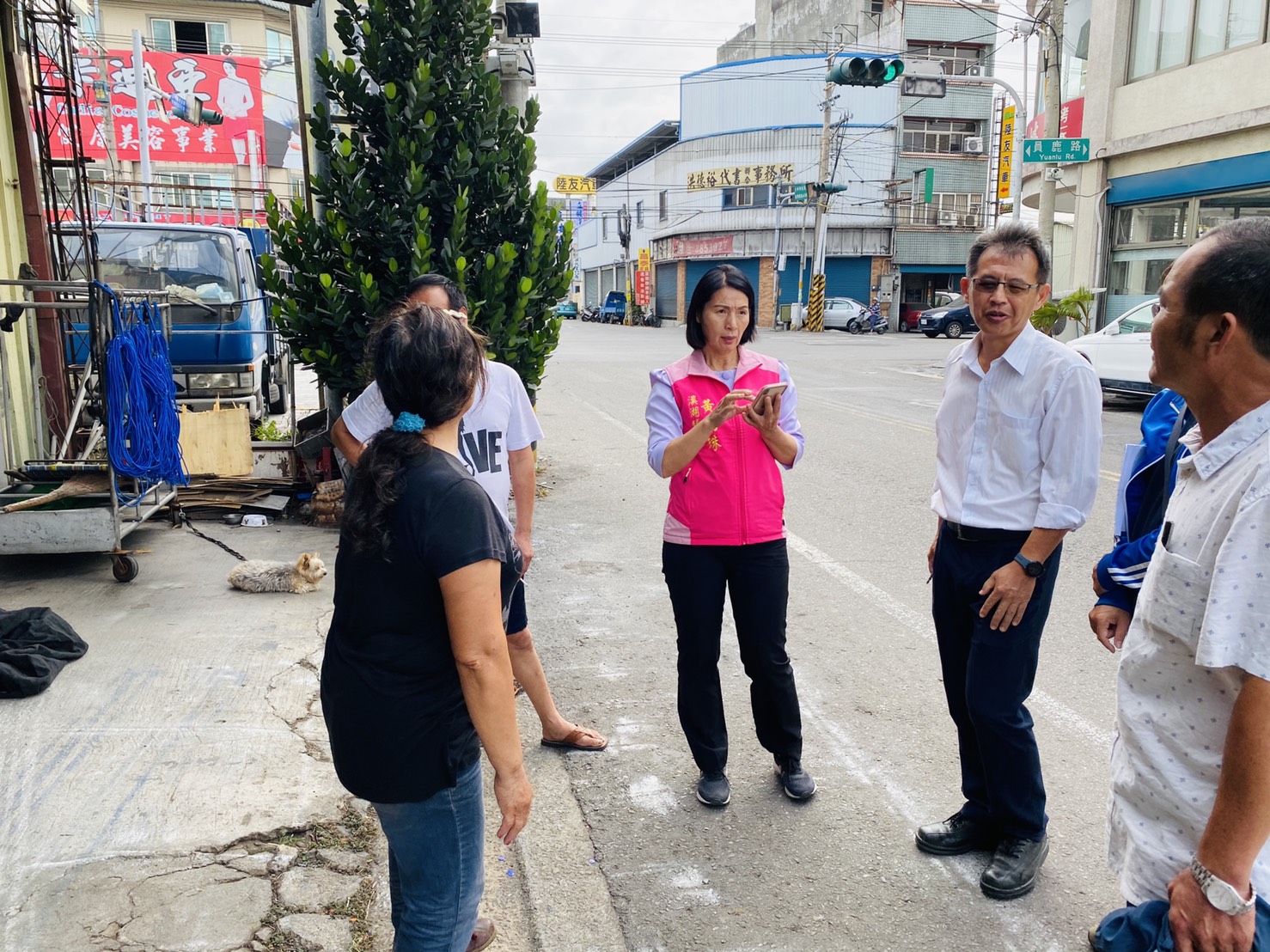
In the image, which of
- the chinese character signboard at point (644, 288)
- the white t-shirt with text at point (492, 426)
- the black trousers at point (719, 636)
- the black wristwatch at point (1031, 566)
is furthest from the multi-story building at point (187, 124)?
the chinese character signboard at point (644, 288)

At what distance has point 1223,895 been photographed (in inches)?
57.2

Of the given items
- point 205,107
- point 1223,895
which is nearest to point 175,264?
point 1223,895

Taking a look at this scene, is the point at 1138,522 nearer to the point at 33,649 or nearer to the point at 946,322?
the point at 33,649

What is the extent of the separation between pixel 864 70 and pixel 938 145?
117ft

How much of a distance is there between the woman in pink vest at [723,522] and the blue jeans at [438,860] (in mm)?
1360

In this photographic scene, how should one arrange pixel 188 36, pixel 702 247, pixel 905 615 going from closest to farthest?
pixel 905 615 < pixel 188 36 < pixel 702 247

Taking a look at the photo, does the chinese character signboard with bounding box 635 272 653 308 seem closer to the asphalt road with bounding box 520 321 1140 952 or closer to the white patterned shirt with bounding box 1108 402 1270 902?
the asphalt road with bounding box 520 321 1140 952

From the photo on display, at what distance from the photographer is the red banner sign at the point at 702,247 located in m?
48.3

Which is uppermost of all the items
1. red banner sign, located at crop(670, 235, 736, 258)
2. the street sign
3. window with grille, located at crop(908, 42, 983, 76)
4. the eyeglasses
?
window with grille, located at crop(908, 42, 983, 76)

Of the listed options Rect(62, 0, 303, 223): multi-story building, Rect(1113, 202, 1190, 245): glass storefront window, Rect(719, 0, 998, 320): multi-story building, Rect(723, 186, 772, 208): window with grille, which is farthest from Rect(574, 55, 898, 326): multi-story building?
Rect(1113, 202, 1190, 245): glass storefront window

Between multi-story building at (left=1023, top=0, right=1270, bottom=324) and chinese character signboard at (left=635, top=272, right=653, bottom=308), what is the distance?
3734 centimetres

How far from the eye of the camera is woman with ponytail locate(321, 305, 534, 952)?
1.85 metres

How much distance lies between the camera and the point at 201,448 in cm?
707

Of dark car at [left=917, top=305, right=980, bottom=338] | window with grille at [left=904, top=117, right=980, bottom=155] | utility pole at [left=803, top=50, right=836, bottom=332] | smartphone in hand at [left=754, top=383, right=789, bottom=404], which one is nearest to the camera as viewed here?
smartphone in hand at [left=754, top=383, right=789, bottom=404]
